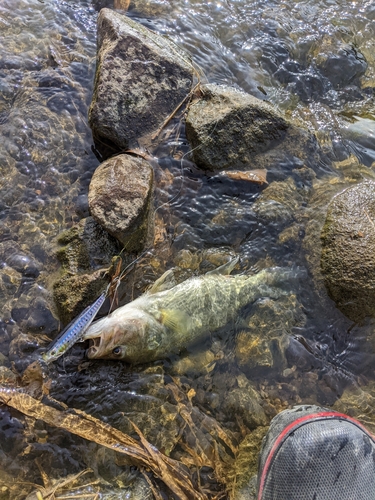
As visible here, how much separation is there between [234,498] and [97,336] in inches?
77.8

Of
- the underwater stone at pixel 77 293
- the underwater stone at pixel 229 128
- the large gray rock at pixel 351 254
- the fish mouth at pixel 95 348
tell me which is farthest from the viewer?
the underwater stone at pixel 229 128

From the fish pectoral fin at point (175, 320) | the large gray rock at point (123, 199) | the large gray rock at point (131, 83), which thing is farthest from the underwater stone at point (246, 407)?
the large gray rock at point (131, 83)

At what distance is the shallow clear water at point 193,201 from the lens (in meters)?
4.03

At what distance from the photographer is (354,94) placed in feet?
19.5

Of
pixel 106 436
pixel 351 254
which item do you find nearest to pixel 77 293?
pixel 106 436

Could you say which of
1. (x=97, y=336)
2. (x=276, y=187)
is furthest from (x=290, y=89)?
(x=97, y=336)

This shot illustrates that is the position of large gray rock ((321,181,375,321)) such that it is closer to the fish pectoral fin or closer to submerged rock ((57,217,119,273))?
the fish pectoral fin

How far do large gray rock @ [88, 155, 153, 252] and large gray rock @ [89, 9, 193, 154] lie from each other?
0.50 metres

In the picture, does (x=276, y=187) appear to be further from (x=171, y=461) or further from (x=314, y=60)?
(x=171, y=461)

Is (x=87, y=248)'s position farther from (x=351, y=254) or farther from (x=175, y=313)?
(x=351, y=254)

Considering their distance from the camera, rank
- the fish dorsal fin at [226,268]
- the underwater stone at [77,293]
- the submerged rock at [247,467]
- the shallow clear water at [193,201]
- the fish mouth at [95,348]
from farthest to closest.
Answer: the fish dorsal fin at [226,268] < the shallow clear water at [193,201] < the underwater stone at [77,293] < the submerged rock at [247,467] < the fish mouth at [95,348]

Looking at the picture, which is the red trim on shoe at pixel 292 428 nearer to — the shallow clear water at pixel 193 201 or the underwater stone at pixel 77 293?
the shallow clear water at pixel 193 201

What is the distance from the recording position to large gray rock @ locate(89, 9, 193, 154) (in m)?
4.70

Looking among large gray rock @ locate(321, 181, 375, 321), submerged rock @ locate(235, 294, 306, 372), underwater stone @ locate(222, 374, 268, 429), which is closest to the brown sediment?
underwater stone @ locate(222, 374, 268, 429)
